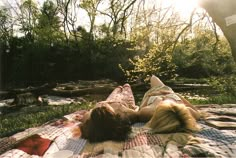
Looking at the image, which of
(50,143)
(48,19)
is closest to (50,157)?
(50,143)

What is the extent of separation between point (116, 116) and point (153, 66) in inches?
248

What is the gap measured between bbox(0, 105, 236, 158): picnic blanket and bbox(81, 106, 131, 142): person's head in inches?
3.2

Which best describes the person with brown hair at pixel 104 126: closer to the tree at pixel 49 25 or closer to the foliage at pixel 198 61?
the foliage at pixel 198 61

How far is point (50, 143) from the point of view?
139 inches

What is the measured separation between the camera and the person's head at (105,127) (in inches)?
138

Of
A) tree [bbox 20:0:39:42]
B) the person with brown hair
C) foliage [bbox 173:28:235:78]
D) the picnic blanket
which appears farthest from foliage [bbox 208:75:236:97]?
tree [bbox 20:0:39:42]

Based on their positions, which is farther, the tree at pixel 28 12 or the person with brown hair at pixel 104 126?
the tree at pixel 28 12

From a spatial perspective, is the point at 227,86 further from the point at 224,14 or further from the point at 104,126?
the point at 104,126

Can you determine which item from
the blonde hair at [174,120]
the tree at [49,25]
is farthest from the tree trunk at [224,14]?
the tree at [49,25]

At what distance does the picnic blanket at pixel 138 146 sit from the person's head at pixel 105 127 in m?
0.08

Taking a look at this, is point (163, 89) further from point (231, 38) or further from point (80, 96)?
point (80, 96)

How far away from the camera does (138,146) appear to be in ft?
10.6

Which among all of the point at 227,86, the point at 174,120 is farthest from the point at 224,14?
the point at 227,86

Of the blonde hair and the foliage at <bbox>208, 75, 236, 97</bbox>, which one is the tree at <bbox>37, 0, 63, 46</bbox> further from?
the blonde hair
